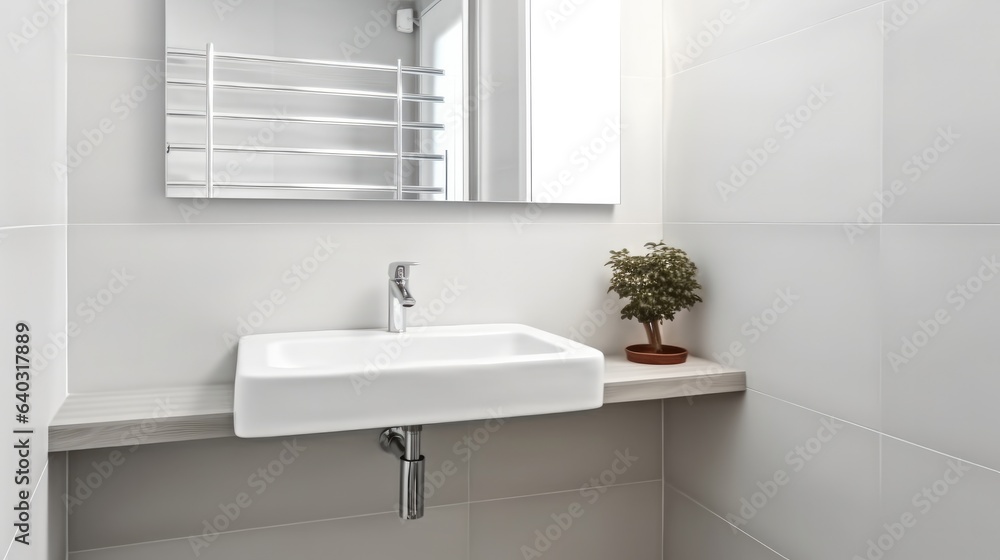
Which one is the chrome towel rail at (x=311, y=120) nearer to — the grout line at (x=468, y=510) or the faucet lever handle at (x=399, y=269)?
the faucet lever handle at (x=399, y=269)

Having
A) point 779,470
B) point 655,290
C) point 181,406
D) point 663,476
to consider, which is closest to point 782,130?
point 655,290

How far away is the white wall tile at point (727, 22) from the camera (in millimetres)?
1362

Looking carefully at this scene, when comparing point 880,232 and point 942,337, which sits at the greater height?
point 880,232

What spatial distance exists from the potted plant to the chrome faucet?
51 cm

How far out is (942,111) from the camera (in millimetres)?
1098

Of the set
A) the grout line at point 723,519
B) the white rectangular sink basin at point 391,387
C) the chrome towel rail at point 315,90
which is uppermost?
the chrome towel rail at point 315,90

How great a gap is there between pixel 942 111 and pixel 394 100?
1.07 metres

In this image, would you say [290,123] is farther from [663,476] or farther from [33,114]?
[663,476]

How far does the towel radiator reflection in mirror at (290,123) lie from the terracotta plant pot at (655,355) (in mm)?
597

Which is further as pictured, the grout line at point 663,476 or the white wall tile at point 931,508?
the grout line at point 663,476

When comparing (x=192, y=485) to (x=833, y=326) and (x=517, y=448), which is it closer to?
(x=517, y=448)

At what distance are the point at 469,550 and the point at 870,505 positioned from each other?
896mm

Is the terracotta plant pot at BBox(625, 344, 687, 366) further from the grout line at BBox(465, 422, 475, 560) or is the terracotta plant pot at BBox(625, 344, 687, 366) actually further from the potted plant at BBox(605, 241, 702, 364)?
the grout line at BBox(465, 422, 475, 560)

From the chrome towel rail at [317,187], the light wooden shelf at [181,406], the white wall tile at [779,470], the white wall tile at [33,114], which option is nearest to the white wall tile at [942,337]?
the white wall tile at [779,470]
